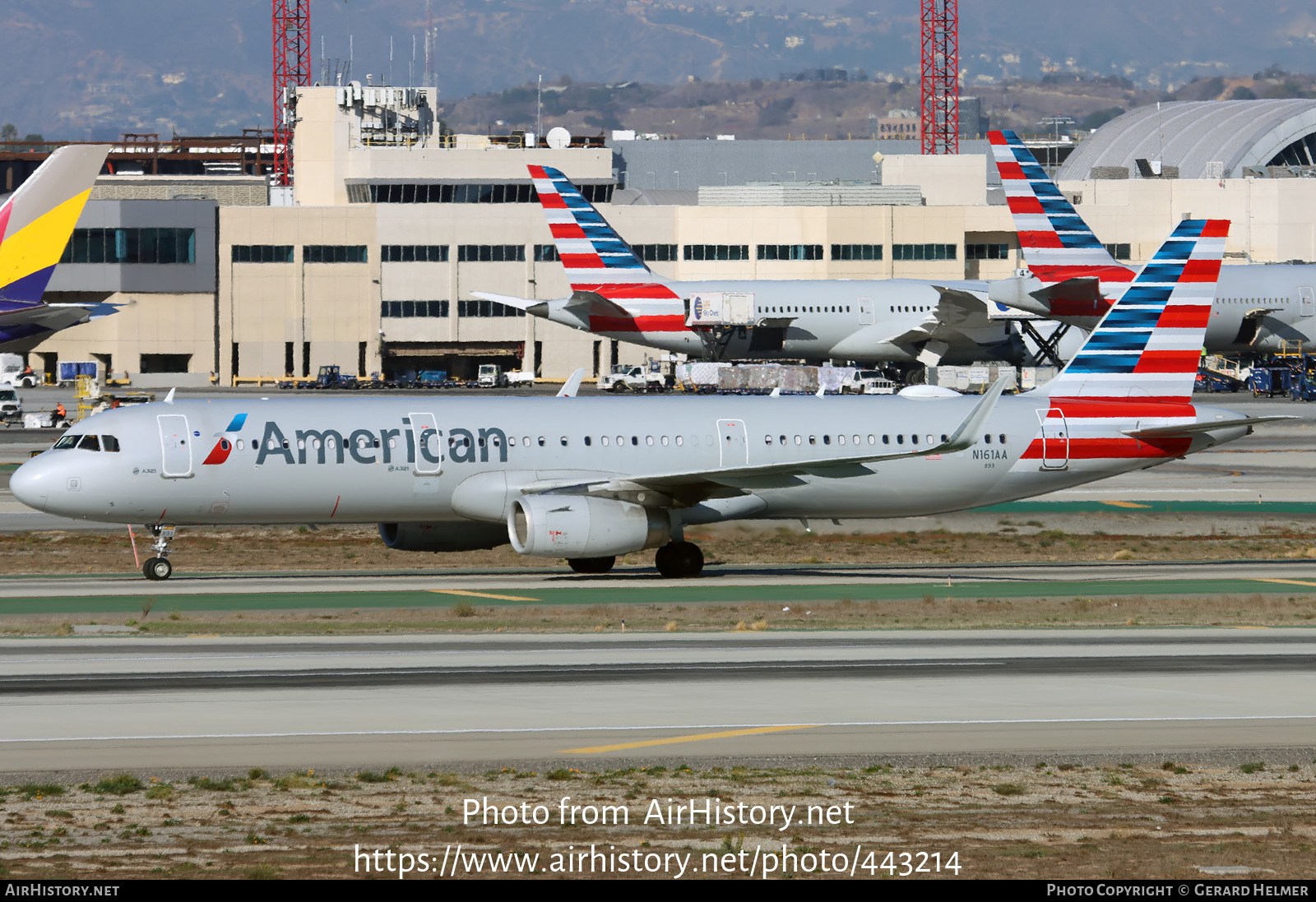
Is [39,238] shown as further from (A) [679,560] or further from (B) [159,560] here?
(A) [679,560]

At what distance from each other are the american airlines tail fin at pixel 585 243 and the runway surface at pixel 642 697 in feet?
181

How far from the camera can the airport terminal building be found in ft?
442

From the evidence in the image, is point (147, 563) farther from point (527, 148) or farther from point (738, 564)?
point (527, 148)

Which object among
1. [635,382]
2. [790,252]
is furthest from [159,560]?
[790,252]

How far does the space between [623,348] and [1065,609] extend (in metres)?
107

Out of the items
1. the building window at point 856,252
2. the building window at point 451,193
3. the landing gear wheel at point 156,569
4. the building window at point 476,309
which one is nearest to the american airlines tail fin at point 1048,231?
the building window at point 856,252

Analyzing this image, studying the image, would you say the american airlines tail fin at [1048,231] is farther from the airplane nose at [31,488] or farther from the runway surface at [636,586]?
the airplane nose at [31,488]

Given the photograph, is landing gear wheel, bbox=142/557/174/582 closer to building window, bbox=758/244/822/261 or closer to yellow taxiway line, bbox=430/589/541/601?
yellow taxiway line, bbox=430/589/541/601

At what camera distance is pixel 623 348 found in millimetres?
138250

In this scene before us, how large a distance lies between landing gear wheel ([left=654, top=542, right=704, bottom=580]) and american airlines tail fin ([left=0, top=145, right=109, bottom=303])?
21870 mm

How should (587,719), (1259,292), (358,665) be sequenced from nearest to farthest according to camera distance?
(587,719)
(358,665)
(1259,292)

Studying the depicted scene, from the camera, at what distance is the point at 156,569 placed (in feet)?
123

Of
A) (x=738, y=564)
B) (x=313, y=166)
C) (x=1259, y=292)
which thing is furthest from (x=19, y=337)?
(x=313, y=166)

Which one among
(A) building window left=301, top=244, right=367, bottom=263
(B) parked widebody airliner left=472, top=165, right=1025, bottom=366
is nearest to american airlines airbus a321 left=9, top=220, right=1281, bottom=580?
(B) parked widebody airliner left=472, top=165, right=1025, bottom=366
